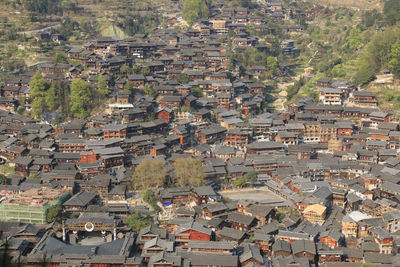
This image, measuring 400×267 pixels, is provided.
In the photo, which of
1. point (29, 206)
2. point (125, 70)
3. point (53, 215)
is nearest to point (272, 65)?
point (125, 70)

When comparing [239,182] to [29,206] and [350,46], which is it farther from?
[350,46]

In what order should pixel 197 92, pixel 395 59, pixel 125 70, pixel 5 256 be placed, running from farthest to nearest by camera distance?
pixel 395 59 < pixel 197 92 < pixel 125 70 < pixel 5 256

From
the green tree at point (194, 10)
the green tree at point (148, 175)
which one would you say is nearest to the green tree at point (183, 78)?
the green tree at point (148, 175)

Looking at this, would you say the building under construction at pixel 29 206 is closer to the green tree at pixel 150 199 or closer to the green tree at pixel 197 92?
the green tree at pixel 150 199

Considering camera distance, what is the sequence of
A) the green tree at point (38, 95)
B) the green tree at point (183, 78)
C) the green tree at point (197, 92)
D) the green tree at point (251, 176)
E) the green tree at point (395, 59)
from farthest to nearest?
the green tree at point (183, 78), the green tree at point (395, 59), the green tree at point (197, 92), the green tree at point (38, 95), the green tree at point (251, 176)

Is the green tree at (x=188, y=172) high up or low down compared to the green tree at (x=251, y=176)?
up

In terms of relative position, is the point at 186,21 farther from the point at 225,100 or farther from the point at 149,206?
the point at 149,206
